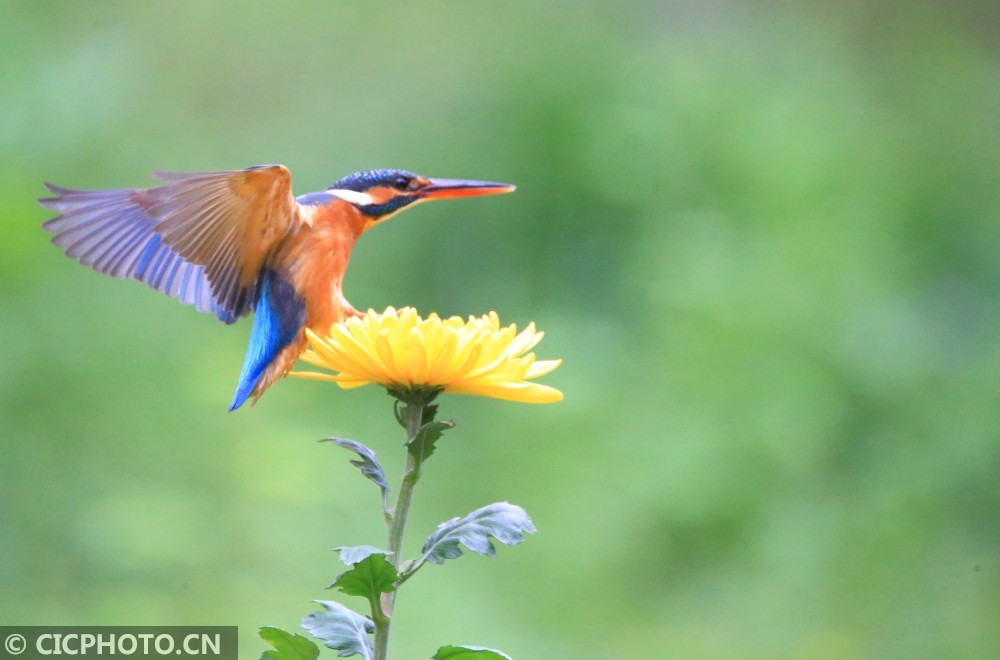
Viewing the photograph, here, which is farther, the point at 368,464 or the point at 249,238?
the point at 249,238

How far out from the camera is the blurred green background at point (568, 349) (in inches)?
108

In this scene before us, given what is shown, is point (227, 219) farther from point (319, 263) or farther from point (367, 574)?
point (367, 574)

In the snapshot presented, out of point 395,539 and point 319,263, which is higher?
point 319,263

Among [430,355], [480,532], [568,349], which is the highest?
[568,349]

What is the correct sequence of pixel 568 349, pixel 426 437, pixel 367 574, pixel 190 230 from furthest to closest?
pixel 568 349 < pixel 190 230 < pixel 426 437 < pixel 367 574

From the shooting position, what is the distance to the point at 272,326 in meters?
1.49

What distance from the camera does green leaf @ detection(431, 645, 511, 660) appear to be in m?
1.04

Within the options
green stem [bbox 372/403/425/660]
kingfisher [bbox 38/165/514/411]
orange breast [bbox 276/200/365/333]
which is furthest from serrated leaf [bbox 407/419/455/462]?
orange breast [bbox 276/200/365/333]

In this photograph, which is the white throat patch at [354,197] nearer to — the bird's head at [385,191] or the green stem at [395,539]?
the bird's head at [385,191]

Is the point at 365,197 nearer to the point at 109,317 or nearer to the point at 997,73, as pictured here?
the point at 109,317

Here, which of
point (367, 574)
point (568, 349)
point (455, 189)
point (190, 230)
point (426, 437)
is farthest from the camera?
point (568, 349)

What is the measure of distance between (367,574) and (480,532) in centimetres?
12

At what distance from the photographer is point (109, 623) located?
2.40m

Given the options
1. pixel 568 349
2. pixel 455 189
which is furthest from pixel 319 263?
pixel 568 349
